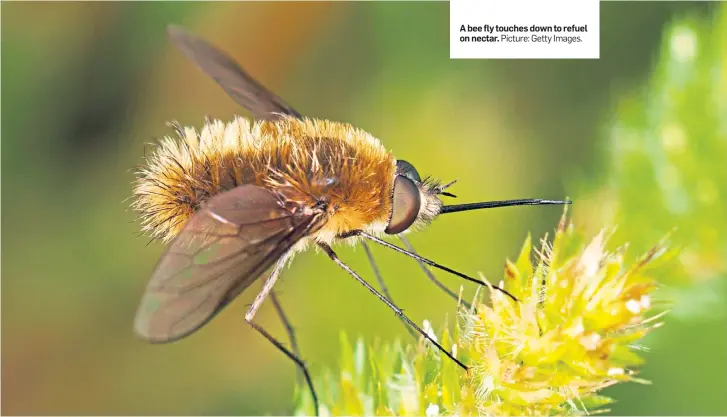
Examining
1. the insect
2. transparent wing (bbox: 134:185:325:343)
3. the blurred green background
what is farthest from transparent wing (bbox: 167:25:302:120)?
the blurred green background

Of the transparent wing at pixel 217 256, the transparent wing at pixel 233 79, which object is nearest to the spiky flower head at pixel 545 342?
the transparent wing at pixel 217 256

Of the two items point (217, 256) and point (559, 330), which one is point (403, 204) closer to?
point (217, 256)

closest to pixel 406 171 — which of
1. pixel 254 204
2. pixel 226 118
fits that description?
pixel 254 204

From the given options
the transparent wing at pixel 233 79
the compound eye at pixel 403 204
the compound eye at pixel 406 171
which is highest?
the transparent wing at pixel 233 79

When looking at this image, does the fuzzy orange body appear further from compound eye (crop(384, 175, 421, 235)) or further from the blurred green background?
the blurred green background

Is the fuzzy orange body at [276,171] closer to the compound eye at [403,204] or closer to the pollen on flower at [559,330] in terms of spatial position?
the compound eye at [403,204]

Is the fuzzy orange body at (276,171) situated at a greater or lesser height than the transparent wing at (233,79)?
lesser

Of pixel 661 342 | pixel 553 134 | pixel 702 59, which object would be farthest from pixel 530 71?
pixel 661 342
